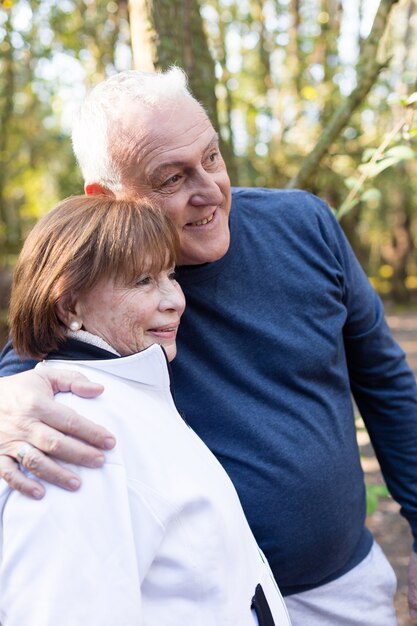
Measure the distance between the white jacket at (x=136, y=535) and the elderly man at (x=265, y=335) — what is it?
0.39 m

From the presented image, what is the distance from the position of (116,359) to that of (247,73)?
15237 mm

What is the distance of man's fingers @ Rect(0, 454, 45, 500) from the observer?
4.26 ft

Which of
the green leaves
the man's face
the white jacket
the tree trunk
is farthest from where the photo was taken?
the tree trunk

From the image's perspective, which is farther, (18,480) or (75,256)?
(75,256)

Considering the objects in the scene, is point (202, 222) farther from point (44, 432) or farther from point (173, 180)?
point (44, 432)

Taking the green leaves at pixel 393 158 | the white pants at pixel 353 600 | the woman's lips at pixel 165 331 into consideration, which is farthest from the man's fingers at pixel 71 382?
the green leaves at pixel 393 158

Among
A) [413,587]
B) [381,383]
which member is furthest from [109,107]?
[413,587]

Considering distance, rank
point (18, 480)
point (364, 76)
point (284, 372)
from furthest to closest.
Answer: point (364, 76), point (284, 372), point (18, 480)

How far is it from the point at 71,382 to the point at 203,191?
837 millimetres

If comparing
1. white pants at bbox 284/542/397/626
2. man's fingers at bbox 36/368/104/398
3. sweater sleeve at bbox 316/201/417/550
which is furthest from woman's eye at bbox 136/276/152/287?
white pants at bbox 284/542/397/626

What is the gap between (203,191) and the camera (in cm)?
204

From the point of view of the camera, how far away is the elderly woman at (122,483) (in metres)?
1.24

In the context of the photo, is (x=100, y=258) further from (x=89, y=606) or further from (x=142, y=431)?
(x=89, y=606)

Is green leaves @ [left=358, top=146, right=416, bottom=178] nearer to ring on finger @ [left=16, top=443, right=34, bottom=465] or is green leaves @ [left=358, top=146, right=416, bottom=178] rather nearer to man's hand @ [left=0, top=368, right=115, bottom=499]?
man's hand @ [left=0, top=368, right=115, bottom=499]
